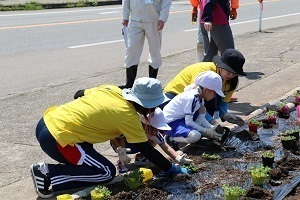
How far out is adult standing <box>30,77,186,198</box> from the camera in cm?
438

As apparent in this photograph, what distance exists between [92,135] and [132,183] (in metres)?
0.51

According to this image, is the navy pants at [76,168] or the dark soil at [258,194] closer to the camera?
the dark soil at [258,194]

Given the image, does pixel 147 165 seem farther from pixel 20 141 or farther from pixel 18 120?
pixel 18 120

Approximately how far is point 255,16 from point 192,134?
15135 mm

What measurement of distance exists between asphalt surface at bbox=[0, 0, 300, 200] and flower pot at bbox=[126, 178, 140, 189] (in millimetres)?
747

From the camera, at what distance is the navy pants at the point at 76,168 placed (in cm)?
450

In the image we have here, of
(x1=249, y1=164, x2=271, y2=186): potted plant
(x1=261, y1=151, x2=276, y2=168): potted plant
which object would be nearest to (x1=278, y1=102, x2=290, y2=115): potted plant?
(x1=261, y1=151, x2=276, y2=168): potted plant

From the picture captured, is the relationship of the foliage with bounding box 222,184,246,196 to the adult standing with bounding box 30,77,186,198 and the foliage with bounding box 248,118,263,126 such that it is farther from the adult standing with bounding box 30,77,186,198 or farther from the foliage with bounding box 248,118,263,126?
the foliage with bounding box 248,118,263,126

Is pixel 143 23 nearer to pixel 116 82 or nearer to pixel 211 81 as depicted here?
pixel 116 82

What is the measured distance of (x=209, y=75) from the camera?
5.24 meters

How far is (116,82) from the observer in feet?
28.7

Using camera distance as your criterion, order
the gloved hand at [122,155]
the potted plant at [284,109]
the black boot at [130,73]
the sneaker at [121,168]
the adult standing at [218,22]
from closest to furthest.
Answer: the gloved hand at [122,155], the sneaker at [121,168], the potted plant at [284,109], the adult standing at [218,22], the black boot at [130,73]

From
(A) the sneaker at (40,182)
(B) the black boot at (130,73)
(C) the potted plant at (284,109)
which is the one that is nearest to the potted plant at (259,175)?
(A) the sneaker at (40,182)

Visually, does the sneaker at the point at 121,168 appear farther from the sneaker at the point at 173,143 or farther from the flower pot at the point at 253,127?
the flower pot at the point at 253,127
